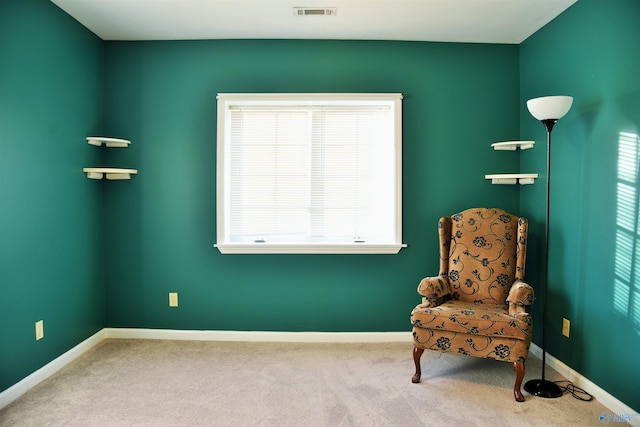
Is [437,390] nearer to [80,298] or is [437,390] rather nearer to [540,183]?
[540,183]

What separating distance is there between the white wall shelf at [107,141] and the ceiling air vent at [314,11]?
1668mm

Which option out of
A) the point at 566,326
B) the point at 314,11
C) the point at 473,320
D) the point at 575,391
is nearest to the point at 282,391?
the point at 473,320

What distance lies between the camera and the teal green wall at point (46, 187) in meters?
2.35

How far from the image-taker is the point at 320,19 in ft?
9.57

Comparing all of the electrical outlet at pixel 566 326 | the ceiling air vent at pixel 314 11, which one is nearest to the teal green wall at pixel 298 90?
the ceiling air vent at pixel 314 11

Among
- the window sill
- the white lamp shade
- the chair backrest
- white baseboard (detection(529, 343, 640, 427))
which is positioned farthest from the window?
white baseboard (detection(529, 343, 640, 427))

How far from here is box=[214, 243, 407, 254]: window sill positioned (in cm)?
319

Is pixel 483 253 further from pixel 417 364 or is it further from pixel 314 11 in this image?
pixel 314 11

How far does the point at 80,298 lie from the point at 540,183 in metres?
3.68

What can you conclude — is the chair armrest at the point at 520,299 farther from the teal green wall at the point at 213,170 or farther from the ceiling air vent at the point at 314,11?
the ceiling air vent at the point at 314,11

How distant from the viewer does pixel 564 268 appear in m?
2.71

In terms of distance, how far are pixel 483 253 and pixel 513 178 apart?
0.72 metres

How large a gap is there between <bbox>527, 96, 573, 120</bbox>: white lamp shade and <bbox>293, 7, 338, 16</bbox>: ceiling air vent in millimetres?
1494

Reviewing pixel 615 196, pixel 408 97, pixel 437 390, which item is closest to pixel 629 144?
pixel 615 196
